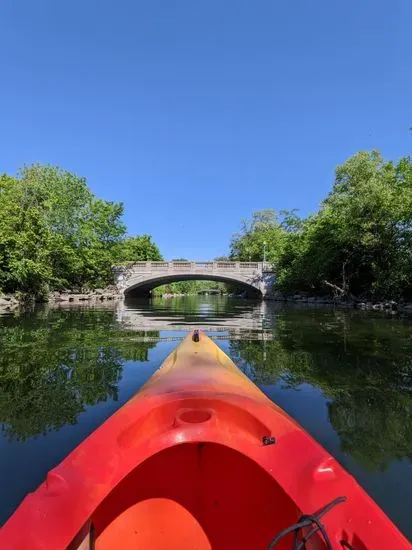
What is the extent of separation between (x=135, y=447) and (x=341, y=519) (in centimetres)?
104

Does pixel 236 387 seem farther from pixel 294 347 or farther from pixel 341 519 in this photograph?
pixel 294 347

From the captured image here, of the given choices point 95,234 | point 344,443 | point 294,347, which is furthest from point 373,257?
point 344,443

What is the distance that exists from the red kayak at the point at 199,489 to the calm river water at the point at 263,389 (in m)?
1.04

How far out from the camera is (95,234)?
40.1m

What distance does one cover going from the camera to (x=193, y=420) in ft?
7.65

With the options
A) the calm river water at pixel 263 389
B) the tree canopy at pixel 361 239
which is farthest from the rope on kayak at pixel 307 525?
the tree canopy at pixel 361 239

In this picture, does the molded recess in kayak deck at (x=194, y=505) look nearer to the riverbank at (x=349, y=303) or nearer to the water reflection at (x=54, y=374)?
the water reflection at (x=54, y=374)

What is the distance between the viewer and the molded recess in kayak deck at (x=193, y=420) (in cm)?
219

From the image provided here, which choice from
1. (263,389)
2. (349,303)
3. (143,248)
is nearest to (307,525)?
(263,389)

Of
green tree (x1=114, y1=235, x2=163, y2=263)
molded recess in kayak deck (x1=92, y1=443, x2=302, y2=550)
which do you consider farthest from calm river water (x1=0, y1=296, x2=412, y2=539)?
green tree (x1=114, y1=235, x2=163, y2=263)

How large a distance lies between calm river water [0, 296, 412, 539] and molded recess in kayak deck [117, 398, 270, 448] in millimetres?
1269

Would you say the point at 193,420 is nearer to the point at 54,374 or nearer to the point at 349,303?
the point at 54,374

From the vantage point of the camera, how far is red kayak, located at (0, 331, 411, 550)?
1524 millimetres

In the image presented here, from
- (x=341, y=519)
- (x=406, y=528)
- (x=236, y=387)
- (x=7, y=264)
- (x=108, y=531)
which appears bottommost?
(x=406, y=528)
